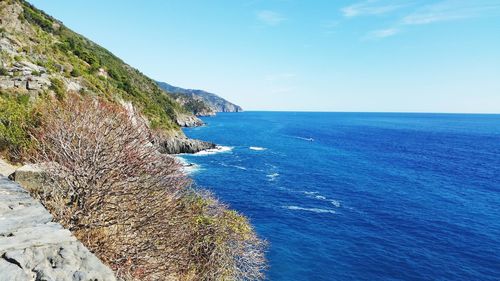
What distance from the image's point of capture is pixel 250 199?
5828cm

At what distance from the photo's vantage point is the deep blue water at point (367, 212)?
3853cm

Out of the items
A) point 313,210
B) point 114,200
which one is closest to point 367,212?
point 313,210

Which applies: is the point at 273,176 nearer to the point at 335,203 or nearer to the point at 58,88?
the point at 335,203

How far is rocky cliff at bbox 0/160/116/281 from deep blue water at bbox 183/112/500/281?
31.3 metres

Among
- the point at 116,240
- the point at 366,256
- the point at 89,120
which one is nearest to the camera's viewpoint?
the point at 116,240

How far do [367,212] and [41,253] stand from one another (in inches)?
2106

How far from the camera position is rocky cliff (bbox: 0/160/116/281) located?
5789 mm

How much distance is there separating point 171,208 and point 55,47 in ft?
191

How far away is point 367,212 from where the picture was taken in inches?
2138

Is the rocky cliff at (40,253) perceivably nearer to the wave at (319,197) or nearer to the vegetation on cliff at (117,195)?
the vegetation on cliff at (117,195)

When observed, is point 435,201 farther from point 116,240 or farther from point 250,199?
point 116,240

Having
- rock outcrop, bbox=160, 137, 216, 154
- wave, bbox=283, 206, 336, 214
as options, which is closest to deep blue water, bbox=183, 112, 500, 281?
wave, bbox=283, 206, 336, 214

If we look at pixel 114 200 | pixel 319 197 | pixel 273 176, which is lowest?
pixel 319 197

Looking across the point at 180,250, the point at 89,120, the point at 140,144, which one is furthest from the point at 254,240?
the point at 89,120
